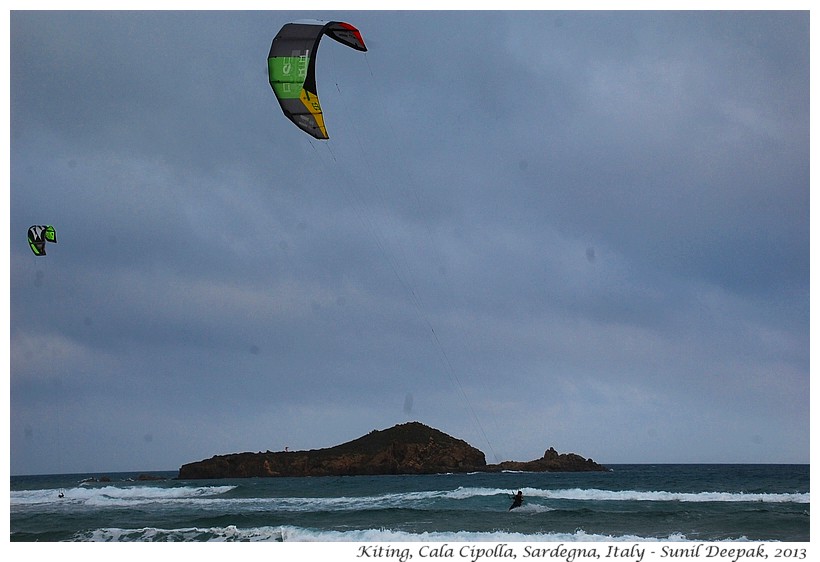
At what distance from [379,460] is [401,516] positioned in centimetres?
2051

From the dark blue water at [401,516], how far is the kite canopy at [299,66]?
7.80 m

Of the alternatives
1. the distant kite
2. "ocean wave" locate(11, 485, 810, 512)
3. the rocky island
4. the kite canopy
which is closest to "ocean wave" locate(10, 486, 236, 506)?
"ocean wave" locate(11, 485, 810, 512)

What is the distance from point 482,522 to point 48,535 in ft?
29.5

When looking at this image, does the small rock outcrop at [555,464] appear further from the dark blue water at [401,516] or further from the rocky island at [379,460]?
the dark blue water at [401,516]

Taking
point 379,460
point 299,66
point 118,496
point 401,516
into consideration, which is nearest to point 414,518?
point 401,516

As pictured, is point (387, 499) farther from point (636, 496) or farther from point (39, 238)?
point (39, 238)

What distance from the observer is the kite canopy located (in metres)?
12.9

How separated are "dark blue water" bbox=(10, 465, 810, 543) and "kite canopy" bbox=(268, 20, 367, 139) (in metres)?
7.80

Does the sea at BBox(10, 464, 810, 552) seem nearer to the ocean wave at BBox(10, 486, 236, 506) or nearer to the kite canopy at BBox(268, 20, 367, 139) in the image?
the ocean wave at BBox(10, 486, 236, 506)

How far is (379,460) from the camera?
3869cm
